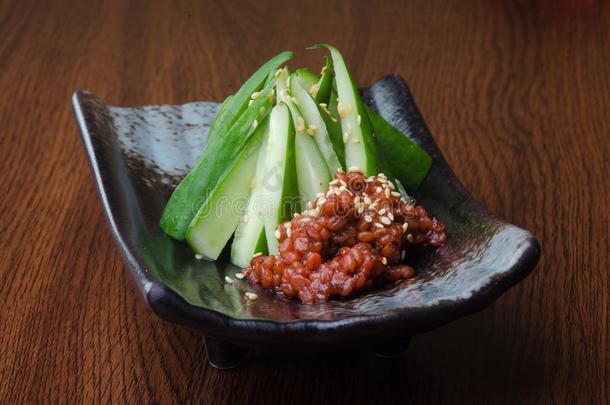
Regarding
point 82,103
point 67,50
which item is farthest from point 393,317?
point 67,50

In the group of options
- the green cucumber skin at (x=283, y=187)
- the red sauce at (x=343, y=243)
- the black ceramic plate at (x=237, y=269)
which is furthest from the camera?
the green cucumber skin at (x=283, y=187)

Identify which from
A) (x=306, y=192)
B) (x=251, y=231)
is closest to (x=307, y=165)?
(x=306, y=192)

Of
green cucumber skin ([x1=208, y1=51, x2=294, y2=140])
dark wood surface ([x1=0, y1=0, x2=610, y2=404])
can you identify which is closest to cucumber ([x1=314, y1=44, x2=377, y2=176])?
green cucumber skin ([x1=208, y1=51, x2=294, y2=140])

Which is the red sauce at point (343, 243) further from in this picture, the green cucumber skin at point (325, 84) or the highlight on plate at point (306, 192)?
the green cucumber skin at point (325, 84)

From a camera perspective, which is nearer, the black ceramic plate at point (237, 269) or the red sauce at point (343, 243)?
the black ceramic plate at point (237, 269)

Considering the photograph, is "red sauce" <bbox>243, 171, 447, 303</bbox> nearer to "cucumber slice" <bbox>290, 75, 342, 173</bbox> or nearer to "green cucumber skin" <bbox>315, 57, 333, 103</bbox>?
"cucumber slice" <bbox>290, 75, 342, 173</bbox>

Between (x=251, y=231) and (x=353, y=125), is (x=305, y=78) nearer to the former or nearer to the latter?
(x=353, y=125)

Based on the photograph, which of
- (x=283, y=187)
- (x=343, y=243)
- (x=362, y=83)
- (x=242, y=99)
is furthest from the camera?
(x=362, y=83)

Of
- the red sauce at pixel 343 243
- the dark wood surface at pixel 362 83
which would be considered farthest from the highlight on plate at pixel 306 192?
Result: the dark wood surface at pixel 362 83
